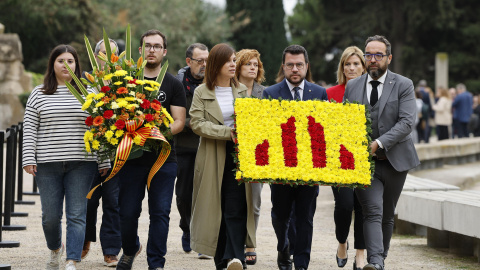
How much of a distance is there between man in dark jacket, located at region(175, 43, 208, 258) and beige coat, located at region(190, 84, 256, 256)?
1.15m

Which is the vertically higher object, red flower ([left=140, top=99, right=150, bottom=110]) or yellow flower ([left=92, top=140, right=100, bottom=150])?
red flower ([left=140, top=99, right=150, bottom=110])

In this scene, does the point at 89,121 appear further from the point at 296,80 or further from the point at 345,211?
the point at 345,211

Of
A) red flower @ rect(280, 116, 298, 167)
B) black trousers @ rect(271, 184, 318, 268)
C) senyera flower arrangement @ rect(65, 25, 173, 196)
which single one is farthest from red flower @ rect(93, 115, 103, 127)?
black trousers @ rect(271, 184, 318, 268)

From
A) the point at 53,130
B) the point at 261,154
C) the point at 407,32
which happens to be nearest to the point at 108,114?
the point at 53,130

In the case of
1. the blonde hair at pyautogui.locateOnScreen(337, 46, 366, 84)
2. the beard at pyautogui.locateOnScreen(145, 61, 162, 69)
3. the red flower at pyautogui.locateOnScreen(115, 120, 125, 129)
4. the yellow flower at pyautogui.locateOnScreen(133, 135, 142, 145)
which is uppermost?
the blonde hair at pyautogui.locateOnScreen(337, 46, 366, 84)

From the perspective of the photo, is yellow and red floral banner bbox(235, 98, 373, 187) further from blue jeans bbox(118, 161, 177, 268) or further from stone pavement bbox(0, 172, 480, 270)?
stone pavement bbox(0, 172, 480, 270)

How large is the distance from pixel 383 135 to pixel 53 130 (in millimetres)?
2837

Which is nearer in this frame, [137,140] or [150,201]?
[137,140]

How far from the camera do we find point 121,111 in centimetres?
707

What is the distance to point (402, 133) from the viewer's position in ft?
24.2

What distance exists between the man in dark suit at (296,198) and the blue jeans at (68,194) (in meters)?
1.70

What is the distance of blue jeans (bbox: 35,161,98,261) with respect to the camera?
7305 mm

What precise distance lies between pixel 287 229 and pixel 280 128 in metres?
1.10

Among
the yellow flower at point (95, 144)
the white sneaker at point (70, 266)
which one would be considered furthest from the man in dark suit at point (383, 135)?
the white sneaker at point (70, 266)
